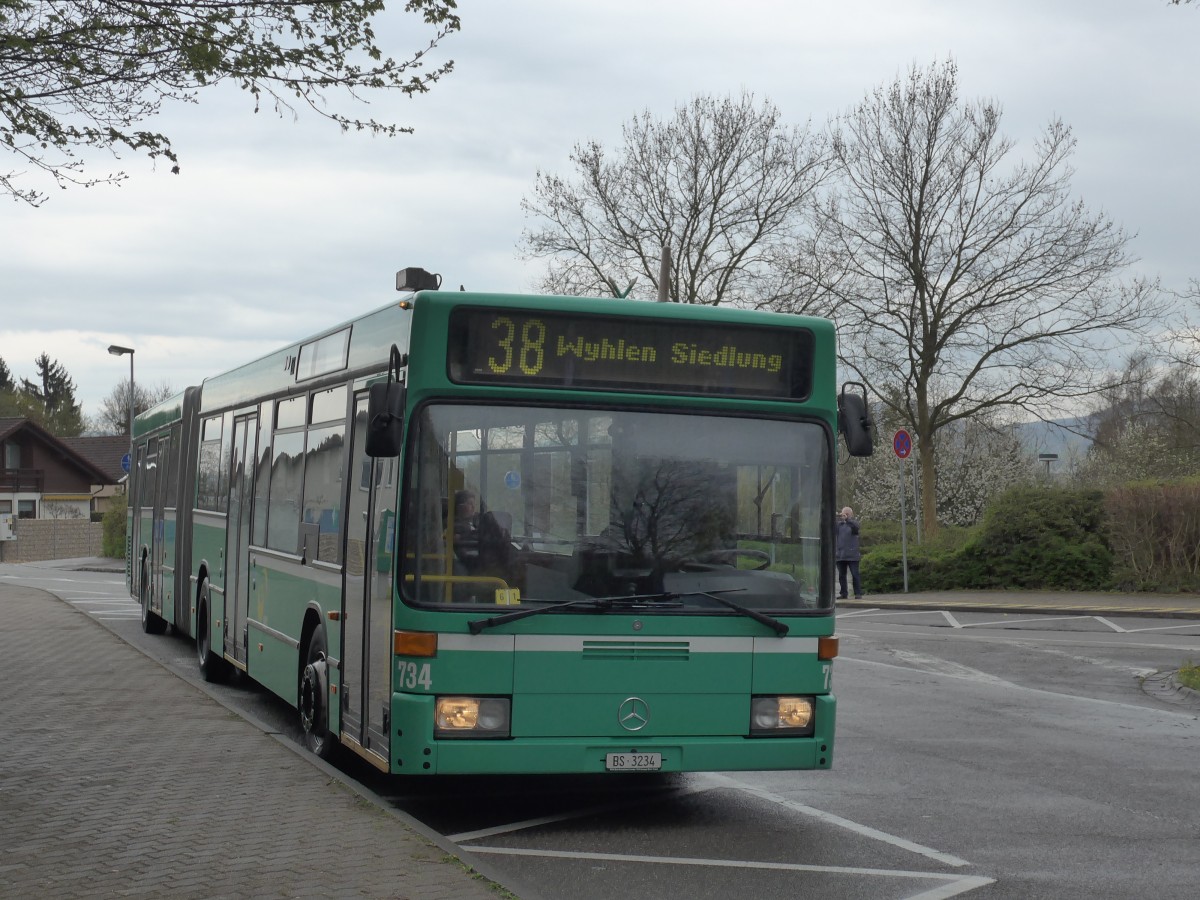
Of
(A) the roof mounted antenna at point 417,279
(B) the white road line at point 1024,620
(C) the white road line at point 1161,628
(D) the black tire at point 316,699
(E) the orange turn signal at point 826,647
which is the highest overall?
(A) the roof mounted antenna at point 417,279

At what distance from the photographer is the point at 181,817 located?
24.7 ft

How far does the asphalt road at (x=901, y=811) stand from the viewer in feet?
22.1

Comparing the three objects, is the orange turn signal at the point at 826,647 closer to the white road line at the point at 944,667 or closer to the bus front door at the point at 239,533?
the bus front door at the point at 239,533

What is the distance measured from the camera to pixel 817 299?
125 feet

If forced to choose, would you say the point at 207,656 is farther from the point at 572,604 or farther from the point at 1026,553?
the point at 1026,553

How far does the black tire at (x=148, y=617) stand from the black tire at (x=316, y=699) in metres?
10.6

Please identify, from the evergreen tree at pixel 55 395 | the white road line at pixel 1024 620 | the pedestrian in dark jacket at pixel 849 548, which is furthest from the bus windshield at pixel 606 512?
the evergreen tree at pixel 55 395

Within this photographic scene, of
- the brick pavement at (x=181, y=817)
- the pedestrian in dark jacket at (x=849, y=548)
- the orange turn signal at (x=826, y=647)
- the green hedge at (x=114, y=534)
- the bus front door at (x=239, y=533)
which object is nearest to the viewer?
the brick pavement at (x=181, y=817)

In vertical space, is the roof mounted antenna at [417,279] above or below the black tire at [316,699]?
above

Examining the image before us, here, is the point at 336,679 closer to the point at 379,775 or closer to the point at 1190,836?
the point at 379,775

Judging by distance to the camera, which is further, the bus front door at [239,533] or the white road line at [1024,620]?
the white road line at [1024,620]

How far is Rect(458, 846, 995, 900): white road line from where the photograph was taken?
6.52 m

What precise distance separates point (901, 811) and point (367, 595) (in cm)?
313

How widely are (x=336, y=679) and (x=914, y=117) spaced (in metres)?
31.2
